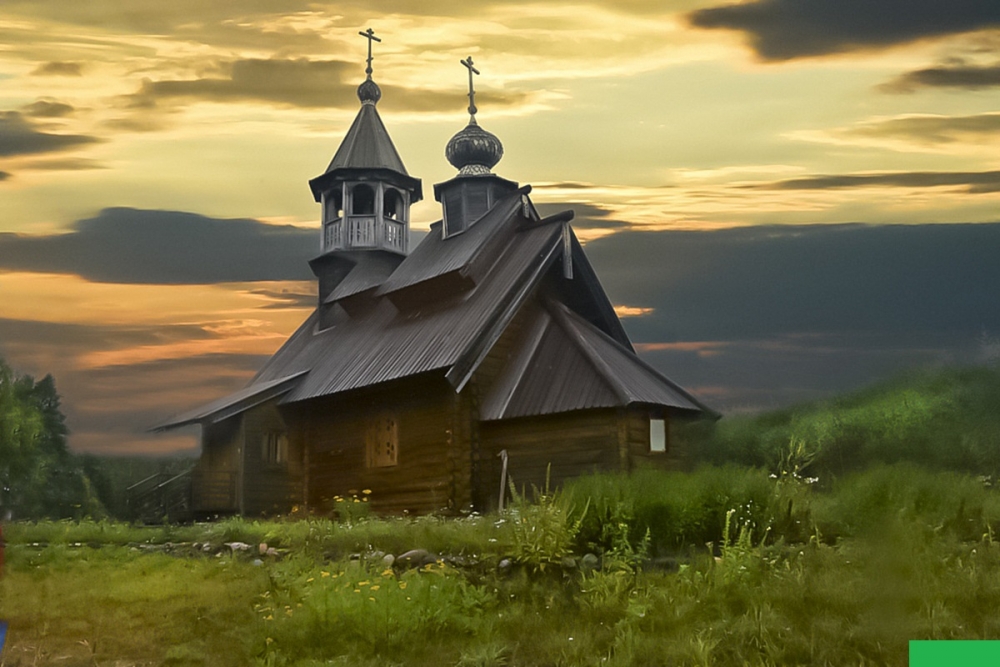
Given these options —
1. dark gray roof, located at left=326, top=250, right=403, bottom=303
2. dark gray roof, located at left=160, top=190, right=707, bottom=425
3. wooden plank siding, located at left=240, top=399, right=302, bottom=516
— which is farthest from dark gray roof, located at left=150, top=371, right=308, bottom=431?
dark gray roof, located at left=326, top=250, right=403, bottom=303

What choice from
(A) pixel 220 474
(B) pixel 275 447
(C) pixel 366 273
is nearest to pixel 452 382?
(B) pixel 275 447

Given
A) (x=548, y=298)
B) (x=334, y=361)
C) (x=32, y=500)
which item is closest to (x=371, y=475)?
(x=334, y=361)

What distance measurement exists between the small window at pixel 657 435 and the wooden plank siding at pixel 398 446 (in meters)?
3.90

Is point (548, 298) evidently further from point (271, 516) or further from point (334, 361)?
point (271, 516)

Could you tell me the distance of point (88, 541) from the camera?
1694 centimetres

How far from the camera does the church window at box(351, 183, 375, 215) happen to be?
2979 cm

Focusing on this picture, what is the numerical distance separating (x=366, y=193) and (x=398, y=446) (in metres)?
11.9

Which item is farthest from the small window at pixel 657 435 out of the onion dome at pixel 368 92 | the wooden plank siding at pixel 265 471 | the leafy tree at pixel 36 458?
the onion dome at pixel 368 92

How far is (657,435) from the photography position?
1889 centimetres

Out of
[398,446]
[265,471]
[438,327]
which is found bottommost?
[265,471]

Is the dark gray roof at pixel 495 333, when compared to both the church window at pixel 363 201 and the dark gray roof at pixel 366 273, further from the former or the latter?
the church window at pixel 363 201

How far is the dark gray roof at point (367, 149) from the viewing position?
29.3 m

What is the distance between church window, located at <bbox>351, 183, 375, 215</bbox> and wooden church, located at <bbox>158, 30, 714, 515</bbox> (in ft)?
2.29

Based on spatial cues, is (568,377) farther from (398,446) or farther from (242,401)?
(242,401)
